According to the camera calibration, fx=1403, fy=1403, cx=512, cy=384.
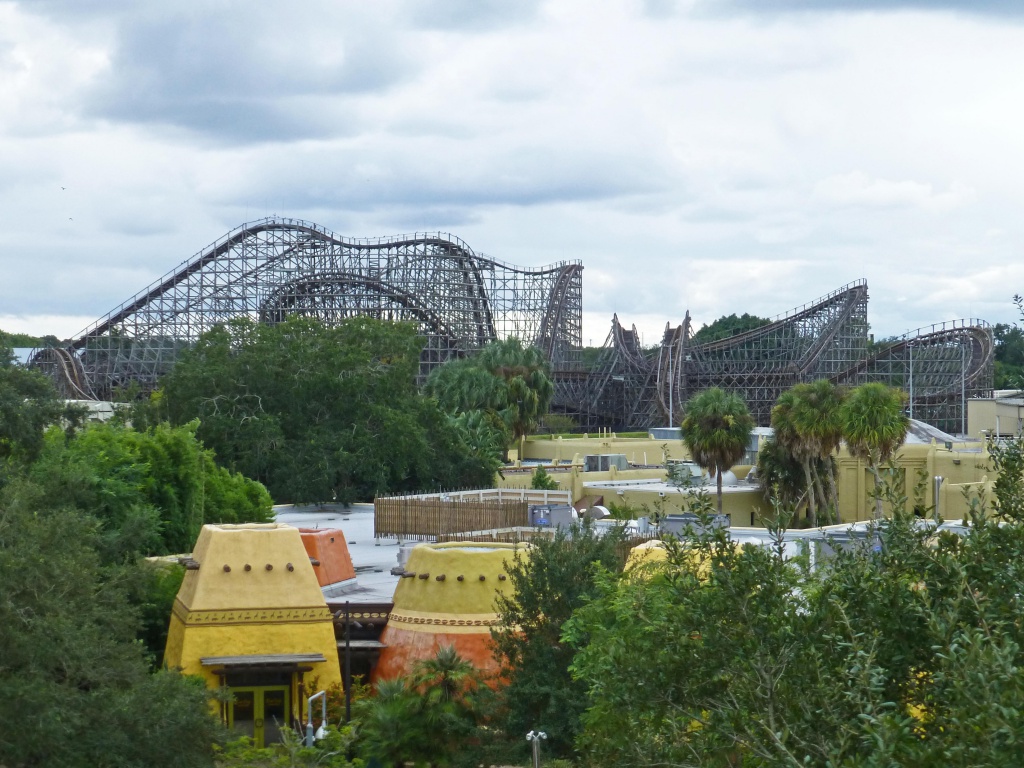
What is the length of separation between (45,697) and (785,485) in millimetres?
27608

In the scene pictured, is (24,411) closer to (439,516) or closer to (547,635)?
(439,516)

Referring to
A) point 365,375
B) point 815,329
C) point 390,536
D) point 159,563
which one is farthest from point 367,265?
point 159,563

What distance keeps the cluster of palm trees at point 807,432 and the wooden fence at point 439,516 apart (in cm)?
844

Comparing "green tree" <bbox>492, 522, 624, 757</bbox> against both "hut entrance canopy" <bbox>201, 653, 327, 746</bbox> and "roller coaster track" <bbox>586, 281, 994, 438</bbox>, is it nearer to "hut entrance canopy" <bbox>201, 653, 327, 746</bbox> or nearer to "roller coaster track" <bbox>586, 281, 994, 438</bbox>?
"hut entrance canopy" <bbox>201, 653, 327, 746</bbox>

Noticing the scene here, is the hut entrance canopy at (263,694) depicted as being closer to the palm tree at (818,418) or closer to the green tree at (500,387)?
the palm tree at (818,418)

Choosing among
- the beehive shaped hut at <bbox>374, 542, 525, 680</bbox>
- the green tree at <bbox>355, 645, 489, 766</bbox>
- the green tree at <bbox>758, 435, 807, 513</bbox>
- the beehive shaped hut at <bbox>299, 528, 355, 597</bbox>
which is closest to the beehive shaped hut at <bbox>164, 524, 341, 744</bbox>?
the beehive shaped hut at <bbox>374, 542, 525, 680</bbox>

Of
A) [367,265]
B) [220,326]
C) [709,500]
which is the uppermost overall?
[367,265]

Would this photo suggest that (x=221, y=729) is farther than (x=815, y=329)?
No

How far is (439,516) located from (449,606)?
7723 mm

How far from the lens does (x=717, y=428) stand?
Result: 3716 centimetres

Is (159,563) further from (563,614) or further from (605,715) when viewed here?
(605,715)

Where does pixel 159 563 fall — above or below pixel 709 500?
below

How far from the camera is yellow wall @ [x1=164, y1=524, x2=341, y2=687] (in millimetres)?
19438

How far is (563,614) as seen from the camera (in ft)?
54.5
